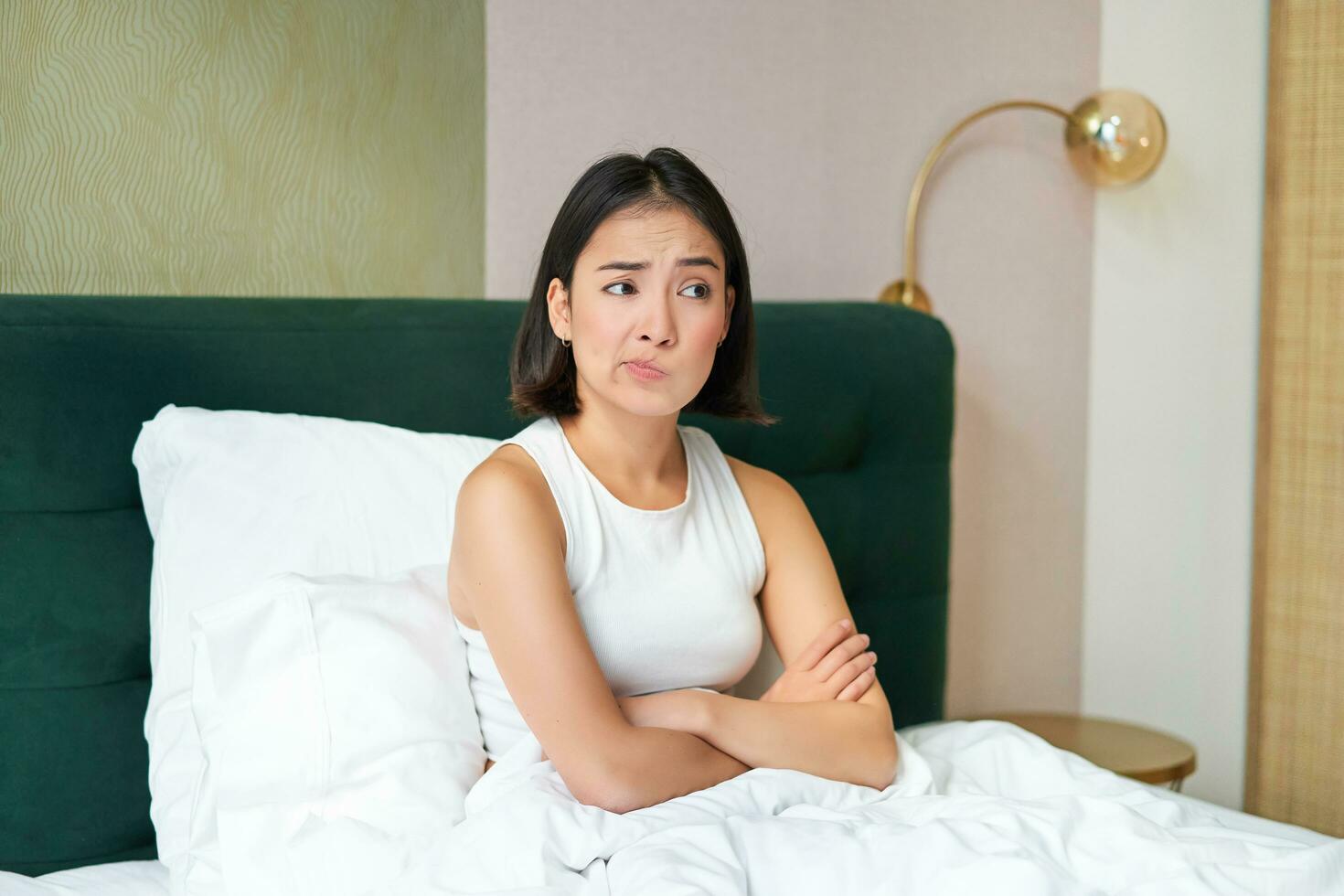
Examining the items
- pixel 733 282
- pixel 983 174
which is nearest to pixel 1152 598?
pixel 983 174

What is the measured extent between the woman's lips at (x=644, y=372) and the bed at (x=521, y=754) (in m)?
0.43

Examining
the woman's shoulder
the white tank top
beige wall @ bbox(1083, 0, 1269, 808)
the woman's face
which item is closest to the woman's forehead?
the woman's face

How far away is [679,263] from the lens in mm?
1483

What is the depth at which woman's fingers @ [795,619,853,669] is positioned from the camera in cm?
158

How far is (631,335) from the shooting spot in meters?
1.47

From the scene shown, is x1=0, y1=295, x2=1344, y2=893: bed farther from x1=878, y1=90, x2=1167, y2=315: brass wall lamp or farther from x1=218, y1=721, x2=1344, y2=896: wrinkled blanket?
x1=878, y1=90, x2=1167, y2=315: brass wall lamp

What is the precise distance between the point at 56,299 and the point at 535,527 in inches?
29.4

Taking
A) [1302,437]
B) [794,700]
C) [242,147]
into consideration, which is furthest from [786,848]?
[1302,437]

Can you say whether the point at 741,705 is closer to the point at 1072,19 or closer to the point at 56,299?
the point at 56,299

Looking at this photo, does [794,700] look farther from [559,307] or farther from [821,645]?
[559,307]

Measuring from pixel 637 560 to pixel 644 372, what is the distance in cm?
24

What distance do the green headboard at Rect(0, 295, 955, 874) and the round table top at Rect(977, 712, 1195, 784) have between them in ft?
2.71

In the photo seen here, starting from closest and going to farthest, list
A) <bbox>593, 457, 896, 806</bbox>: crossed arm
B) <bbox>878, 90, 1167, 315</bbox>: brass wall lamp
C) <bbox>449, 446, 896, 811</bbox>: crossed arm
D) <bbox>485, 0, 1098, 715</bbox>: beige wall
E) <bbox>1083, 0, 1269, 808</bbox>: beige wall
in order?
<bbox>449, 446, 896, 811</bbox>: crossed arm → <bbox>593, 457, 896, 806</bbox>: crossed arm → <bbox>485, 0, 1098, 715</bbox>: beige wall → <bbox>878, 90, 1167, 315</bbox>: brass wall lamp → <bbox>1083, 0, 1269, 808</bbox>: beige wall

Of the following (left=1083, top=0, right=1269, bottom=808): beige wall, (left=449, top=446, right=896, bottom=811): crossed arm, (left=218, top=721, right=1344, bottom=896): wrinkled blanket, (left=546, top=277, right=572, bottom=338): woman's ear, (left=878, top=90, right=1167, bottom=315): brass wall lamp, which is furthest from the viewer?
(left=1083, top=0, right=1269, bottom=808): beige wall
